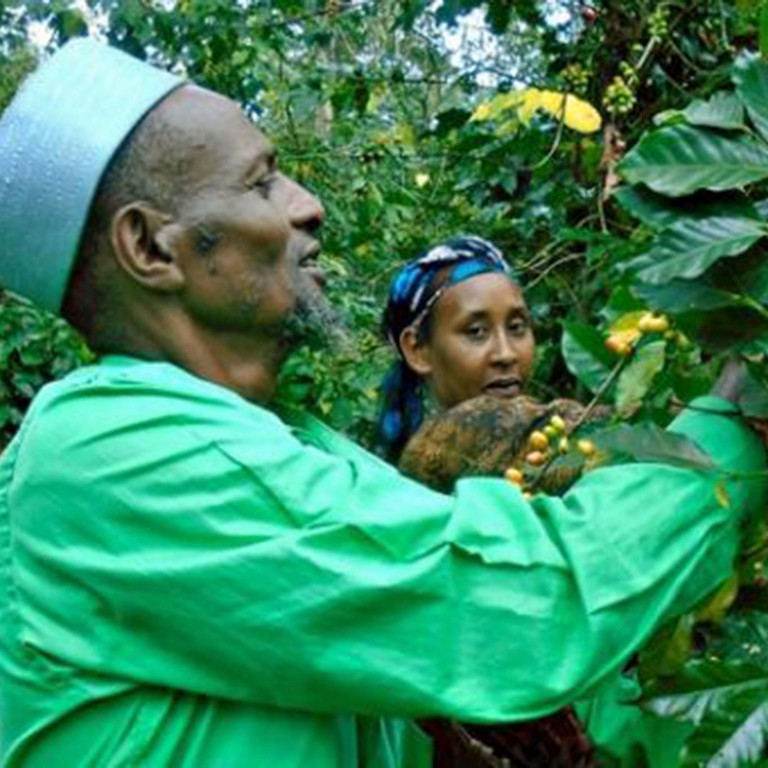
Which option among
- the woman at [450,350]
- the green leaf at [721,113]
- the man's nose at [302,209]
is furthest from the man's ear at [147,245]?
the woman at [450,350]

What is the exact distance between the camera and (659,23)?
3.67 m

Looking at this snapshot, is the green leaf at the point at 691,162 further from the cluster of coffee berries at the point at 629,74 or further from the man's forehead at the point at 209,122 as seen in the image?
the cluster of coffee berries at the point at 629,74

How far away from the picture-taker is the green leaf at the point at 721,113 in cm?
159

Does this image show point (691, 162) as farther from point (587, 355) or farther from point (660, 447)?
point (587, 355)

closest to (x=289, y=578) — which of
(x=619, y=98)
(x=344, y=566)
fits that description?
(x=344, y=566)

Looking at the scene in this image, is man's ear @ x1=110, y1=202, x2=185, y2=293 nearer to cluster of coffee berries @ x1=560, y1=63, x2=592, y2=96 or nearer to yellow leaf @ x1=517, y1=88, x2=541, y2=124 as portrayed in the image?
yellow leaf @ x1=517, y1=88, x2=541, y2=124

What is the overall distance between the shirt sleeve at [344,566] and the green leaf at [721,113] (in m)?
0.31

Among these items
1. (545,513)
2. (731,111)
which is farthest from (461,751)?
(731,111)

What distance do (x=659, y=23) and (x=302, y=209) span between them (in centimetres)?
214

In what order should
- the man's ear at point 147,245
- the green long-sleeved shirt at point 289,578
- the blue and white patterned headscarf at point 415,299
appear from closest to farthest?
the green long-sleeved shirt at point 289,578
the man's ear at point 147,245
the blue and white patterned headscarf at point 415,299

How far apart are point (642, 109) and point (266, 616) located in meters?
2.77

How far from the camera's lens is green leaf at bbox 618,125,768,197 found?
154 cm

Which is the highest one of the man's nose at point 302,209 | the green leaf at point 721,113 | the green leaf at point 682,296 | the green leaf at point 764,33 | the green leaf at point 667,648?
the green leaf at point 764,33

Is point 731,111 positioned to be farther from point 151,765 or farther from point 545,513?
point 151,765
